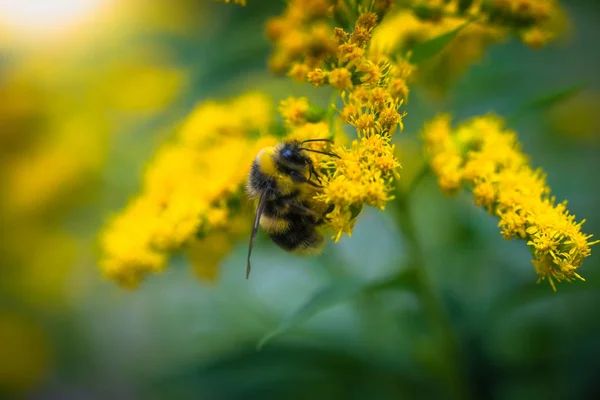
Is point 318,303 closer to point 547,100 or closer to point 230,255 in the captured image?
point 547,100

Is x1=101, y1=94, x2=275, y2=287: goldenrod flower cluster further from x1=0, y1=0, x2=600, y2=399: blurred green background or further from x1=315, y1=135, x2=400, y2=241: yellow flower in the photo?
x1=315, y1=135, x2=400, y2=241: yellow flower

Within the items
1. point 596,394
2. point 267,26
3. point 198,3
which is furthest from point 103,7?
point 596,394

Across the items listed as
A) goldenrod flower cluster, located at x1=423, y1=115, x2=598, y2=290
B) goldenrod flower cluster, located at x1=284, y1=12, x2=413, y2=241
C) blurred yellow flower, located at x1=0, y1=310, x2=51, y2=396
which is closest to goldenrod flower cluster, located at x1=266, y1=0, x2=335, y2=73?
goldenrod flower cluster, located at x1=284, y1=12, x2=413, y2=241

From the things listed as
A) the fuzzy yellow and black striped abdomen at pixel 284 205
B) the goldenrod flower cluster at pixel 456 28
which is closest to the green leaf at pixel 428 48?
the goldenrod flower cluster at pixel 456 28

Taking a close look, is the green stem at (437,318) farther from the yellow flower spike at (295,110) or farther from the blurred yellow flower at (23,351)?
the blurred yellow flower at (23,351)

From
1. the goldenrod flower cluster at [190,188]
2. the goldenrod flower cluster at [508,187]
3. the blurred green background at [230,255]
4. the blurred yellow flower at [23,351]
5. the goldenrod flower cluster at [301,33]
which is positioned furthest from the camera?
the blurred yellow flower at [23,351]

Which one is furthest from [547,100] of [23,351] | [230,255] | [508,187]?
[23,351]
